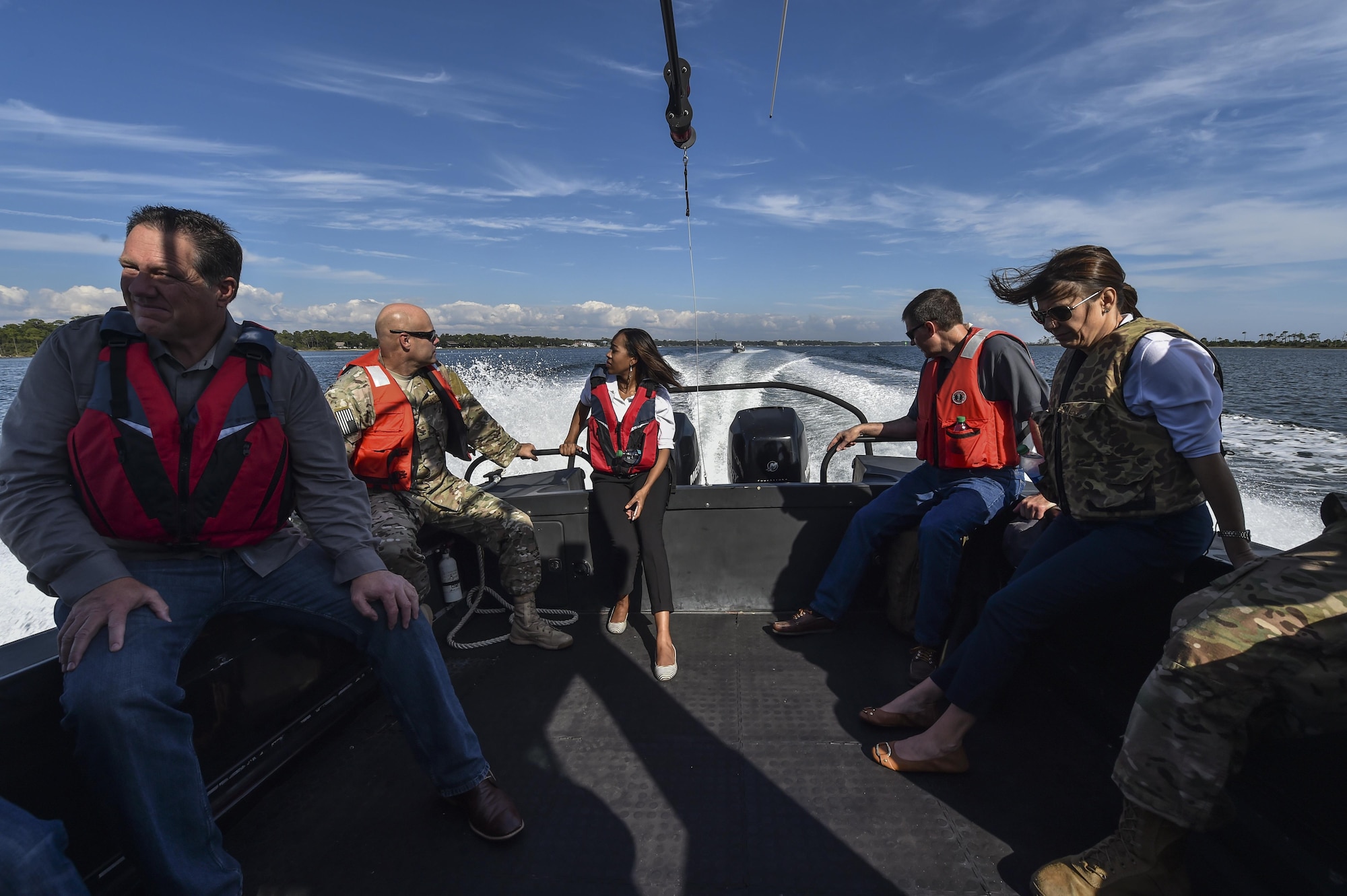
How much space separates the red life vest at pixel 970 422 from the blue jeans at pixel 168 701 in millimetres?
1938

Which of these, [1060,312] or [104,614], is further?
[1060,312]

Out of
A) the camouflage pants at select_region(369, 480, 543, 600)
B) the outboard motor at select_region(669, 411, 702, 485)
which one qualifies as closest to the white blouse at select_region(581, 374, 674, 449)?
the camouflage pants at select_region(369, 480, 543, 600)

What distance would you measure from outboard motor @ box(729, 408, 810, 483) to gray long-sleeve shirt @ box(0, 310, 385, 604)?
8.00ft

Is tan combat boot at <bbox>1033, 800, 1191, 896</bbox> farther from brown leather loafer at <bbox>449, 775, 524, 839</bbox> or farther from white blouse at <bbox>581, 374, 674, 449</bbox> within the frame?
white blouse at <bbox>581, 374, 674, 449</bbox>

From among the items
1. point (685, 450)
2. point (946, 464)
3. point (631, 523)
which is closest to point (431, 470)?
point (631, 523)

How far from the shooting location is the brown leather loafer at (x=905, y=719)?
1970mm

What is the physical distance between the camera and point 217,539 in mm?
1455

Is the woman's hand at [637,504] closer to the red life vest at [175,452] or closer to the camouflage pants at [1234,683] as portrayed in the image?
the red life vest at [175,452]

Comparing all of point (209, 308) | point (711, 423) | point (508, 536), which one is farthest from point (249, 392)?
point (711, 423)

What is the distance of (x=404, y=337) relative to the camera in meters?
2.56

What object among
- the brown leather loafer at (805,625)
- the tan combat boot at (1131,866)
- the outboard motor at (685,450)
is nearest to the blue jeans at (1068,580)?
the tan combat boot at (1131,866)

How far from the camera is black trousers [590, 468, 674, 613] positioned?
265 cm

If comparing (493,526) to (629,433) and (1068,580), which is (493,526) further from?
(1068,580)

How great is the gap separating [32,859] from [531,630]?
172 centimetres
